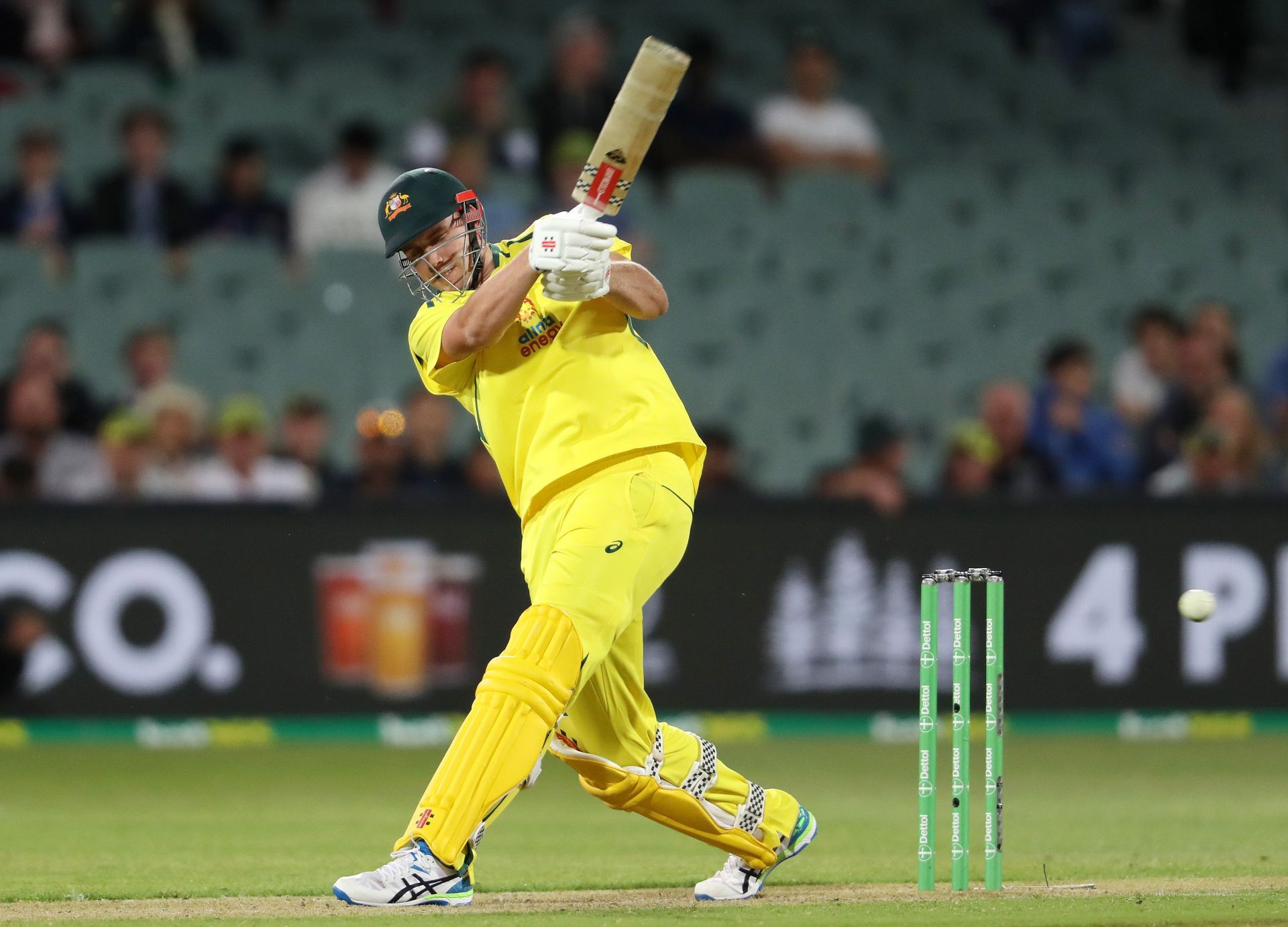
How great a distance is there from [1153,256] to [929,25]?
2549mm

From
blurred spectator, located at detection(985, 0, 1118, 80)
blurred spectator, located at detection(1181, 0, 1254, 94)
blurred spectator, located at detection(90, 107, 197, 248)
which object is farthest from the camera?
blurred spectator, located at detection(1181, 0, 1254, 94)

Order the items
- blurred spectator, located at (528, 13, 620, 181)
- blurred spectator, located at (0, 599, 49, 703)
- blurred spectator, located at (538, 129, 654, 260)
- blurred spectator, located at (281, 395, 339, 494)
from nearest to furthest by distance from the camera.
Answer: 1. blurred spectator, located at (0, 599, 49, 703)
2. blurred spectator, located at (281, 395, 339, 494)
3. blurred spectator, located at (538, 129, 654, 260)
4. blurred spectator, located at (528, 13, 620, 181)

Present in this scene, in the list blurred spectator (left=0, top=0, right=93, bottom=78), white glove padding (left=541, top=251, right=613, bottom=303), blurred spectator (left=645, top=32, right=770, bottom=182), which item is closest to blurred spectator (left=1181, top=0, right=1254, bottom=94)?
blurred spectator (left=645, top=32, right=770, bottom=182)

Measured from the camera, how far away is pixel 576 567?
4.98 metres

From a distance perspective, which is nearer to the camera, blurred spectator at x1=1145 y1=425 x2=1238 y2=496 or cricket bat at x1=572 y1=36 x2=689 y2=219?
cricket bat at x1=572 y1=36 x2=689 y2=219

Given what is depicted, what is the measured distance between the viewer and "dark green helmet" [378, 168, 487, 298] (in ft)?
16.9

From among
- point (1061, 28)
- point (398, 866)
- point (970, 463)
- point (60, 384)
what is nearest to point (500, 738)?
point (398, 866)

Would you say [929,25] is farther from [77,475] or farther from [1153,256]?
[77,475]

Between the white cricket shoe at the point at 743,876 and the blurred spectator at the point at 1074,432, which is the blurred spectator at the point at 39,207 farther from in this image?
the white cricket shoe at the point at 743,876

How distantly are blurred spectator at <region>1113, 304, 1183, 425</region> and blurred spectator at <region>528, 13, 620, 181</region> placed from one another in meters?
3.58

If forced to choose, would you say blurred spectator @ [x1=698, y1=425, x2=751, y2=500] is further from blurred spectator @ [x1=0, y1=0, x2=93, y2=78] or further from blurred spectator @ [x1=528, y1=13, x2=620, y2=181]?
blurred spectator @ [x1=0, y1=0, x2=93, y2=78]

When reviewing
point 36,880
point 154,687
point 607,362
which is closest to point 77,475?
point 154,687

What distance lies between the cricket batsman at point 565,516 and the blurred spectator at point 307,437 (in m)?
5.12

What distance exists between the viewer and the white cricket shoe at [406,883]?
4.82 m
